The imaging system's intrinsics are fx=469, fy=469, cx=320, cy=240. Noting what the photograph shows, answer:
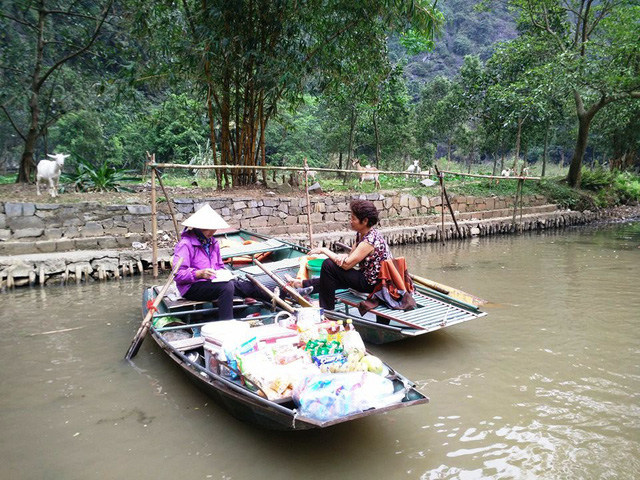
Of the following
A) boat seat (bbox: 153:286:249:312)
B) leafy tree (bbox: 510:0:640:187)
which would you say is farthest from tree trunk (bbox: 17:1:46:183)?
leafy tree (bbox: 510:0:640:187)

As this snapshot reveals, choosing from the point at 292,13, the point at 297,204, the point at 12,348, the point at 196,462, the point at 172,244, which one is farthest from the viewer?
the point at 297,204

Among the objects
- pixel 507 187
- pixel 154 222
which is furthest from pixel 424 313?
pixel 507 187

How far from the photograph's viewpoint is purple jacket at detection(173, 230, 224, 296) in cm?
476

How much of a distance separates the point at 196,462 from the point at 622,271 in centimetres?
848

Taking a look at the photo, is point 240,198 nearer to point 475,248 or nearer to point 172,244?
point 172,244

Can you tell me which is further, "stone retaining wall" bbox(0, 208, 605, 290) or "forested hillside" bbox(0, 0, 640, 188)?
"forested hillside" bbox(0, 0, 640, 188)

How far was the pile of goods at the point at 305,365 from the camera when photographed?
280cm

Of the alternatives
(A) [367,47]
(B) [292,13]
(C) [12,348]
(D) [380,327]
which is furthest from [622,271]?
(C) [12,348]

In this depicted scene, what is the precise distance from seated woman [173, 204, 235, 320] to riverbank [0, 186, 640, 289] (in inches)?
164

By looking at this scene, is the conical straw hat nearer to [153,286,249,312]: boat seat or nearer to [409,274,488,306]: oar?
[153,286,249,312]: boat seat

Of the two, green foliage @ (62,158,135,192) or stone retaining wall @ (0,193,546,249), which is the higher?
green foliage @ (62,158,135,192)

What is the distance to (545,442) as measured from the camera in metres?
3.31

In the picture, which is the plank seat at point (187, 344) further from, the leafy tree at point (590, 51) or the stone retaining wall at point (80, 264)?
the leafy tree at point (590, 51)

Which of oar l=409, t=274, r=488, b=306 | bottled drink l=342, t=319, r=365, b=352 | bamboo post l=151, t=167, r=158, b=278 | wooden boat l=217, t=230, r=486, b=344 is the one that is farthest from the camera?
bamboo post l=151, t=167, r=158, b=278
